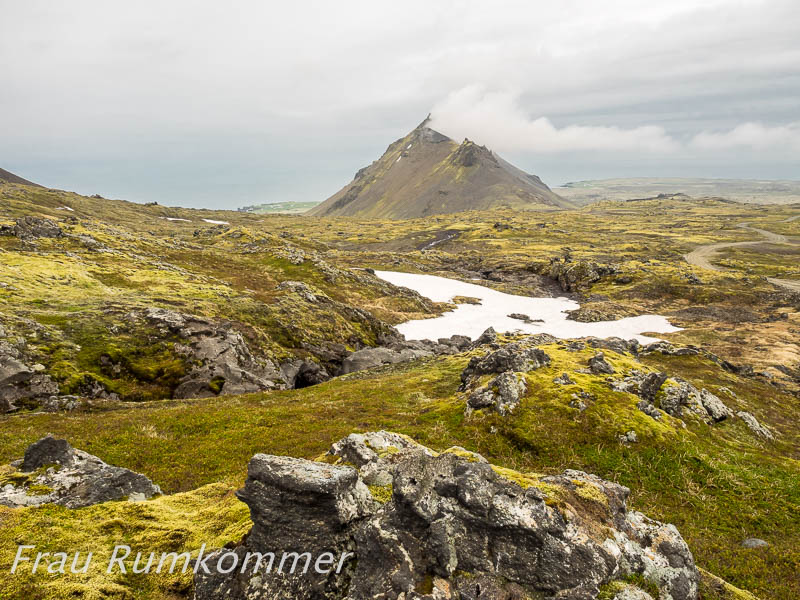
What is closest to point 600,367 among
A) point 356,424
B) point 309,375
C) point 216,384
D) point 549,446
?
point 549,446

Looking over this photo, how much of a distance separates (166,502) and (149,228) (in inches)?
9004

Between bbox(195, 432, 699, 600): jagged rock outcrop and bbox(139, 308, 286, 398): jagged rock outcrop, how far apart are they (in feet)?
98.8

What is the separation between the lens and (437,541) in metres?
9.23

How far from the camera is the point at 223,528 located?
11.0m

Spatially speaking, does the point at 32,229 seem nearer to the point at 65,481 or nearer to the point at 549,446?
the point at 65,481

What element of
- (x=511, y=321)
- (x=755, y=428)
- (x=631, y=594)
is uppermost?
(x=631, y=594)

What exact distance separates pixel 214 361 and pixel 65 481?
27315 millimetres

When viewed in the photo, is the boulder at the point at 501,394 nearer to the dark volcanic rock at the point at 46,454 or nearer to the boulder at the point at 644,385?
the boulder at the point at 644,385

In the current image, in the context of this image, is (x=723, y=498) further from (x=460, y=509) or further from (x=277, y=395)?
(x=277, y=395)

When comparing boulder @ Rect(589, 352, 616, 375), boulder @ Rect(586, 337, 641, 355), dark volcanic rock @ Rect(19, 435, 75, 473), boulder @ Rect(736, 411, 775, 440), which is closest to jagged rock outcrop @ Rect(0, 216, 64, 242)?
dark volcanic rock @ Rect(19, 435, 75, 473)

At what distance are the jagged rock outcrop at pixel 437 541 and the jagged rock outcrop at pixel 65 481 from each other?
20.5ft

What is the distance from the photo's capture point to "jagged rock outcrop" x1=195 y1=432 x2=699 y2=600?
344 inches

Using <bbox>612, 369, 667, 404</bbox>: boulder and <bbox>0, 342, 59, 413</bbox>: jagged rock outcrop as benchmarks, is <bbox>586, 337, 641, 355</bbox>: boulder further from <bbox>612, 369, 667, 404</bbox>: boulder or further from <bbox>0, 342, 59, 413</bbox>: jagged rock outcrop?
<bbox>0, 342, 59, 413</bbox>: jagged rock outcrop

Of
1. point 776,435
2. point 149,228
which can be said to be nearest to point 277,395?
point 776,435
